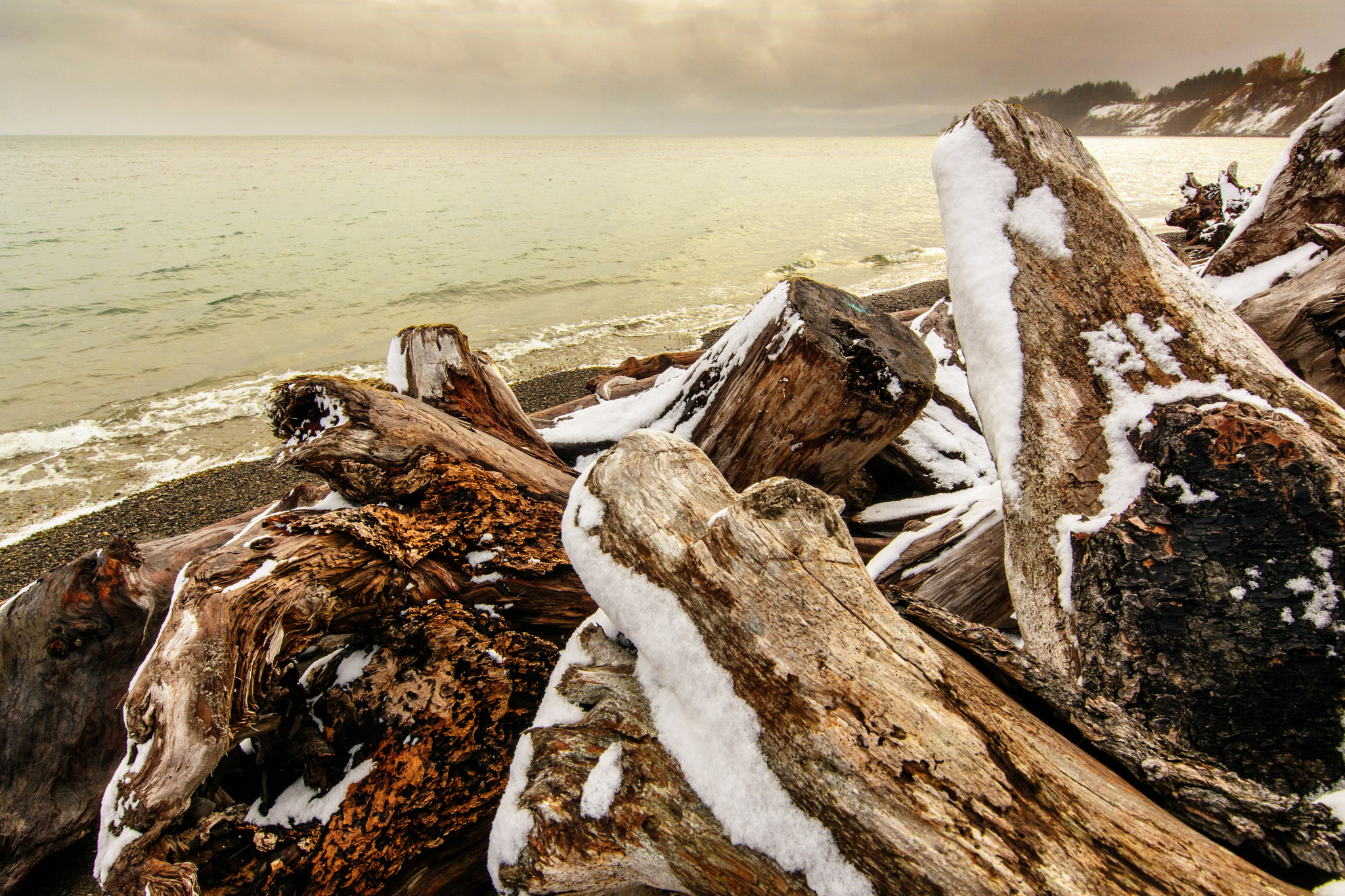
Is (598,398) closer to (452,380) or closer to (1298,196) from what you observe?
(452,380)

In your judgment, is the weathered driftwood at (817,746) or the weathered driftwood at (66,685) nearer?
the weathered driftwood at (817,746)

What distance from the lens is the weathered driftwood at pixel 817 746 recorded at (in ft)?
3.70

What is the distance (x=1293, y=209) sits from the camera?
12.6 feet

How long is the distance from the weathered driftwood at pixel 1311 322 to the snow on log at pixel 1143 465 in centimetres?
137

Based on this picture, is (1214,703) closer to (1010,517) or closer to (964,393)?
(1010,517)

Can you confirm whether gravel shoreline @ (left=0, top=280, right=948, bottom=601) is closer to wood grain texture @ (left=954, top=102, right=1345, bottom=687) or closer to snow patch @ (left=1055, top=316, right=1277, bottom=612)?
wood grain texture @ (left=954, top=102, right=1345, bottom=687)

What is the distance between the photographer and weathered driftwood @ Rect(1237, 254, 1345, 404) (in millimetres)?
2842

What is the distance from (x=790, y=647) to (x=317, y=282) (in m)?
17.2

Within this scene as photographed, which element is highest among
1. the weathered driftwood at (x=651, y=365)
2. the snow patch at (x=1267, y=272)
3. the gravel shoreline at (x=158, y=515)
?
the snow patch at (x=1267, y=272)

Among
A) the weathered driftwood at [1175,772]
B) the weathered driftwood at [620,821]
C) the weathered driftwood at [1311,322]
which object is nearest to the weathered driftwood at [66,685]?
the weathered driftwood at [620,821]

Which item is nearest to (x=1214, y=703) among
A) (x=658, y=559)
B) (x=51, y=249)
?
(x=658, y=559)

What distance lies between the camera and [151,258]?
17.1 meters

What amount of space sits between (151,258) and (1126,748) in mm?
23554

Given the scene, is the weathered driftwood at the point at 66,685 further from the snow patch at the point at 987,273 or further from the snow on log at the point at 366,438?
the snow patch at the point at 987,273
